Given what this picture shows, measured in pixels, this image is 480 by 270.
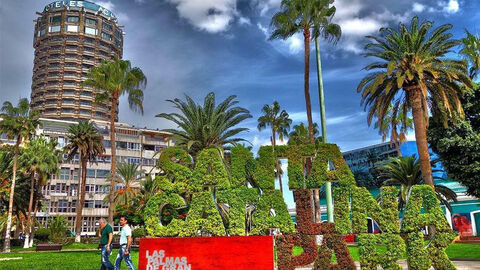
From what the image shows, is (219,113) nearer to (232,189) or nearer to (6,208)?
(232,189)

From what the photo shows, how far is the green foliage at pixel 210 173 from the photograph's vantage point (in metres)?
16.0

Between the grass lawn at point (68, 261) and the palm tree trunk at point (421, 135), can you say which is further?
the palm tree trunk at point (421, 135)

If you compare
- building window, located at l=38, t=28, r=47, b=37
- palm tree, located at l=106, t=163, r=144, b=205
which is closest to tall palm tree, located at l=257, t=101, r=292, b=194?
palm tree, located at l=106, t=163, r=144, b=205

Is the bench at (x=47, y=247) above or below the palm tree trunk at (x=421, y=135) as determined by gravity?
below

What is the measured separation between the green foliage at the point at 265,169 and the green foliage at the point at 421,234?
16.9ft

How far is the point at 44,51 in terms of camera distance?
112688 mm

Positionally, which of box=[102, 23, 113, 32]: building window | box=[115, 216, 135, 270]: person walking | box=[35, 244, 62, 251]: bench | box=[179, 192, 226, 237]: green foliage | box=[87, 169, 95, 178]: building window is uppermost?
box=[102, 23, 113, 32]: building window

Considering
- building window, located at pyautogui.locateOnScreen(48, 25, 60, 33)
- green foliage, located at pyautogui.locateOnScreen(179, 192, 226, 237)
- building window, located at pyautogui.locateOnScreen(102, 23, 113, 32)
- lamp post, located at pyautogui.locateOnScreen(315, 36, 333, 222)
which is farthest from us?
building window, located at pyautogui.locateOnScreen(102, 23, 113, 32)

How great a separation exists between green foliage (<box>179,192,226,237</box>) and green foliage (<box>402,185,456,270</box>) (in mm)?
6921

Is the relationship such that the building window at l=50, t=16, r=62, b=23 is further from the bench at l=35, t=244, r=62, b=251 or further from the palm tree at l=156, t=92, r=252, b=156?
the palm tree at l=156, t=92, r=252, b=156

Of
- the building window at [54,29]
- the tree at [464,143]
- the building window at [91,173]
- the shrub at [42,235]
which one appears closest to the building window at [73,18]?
the building window at [54,29]

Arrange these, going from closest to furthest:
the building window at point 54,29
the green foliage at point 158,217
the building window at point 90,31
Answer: the green foliage at point 158,217 → the building window at point 54,29 → the building window at point 90,31

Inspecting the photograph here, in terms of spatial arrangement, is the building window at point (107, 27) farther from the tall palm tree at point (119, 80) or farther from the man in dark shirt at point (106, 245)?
the man in dark shirt at point (106, 245)

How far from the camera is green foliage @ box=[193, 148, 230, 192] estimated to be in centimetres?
1599
